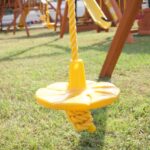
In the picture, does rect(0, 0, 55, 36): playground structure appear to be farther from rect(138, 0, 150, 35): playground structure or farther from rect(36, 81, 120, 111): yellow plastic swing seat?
rect(36, 81, 120, 111): yellow plastic swing seat

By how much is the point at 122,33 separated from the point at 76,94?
127 centimetres

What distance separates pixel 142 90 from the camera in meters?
2.21

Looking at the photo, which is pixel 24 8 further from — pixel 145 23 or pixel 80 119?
pixel 80 119

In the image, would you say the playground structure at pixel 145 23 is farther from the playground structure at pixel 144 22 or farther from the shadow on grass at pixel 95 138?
the shadow on grass at pixel 95 138

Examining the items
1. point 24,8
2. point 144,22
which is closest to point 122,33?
point 144,22

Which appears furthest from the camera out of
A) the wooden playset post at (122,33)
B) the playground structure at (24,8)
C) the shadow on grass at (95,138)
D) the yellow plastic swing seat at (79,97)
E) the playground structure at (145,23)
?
the playground structure at (24,8)

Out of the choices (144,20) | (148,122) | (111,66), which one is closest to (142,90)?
(111,66)

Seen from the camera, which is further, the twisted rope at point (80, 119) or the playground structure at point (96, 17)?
the playground structure at point (96, 17)

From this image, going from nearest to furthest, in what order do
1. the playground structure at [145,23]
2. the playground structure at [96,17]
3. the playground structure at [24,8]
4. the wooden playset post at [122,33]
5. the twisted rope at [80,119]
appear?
→ the twisted rope at [80,119]
the wooden playset post at [122,33]
the playground structure at [96,17]
the playground structure at [145,23]
the playground structure at [24,8]

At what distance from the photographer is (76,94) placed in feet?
3.81

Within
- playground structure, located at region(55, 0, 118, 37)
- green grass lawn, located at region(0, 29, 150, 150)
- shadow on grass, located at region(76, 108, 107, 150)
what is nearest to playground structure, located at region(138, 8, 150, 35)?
playground structure, located at region(55, 0, 118, 37)

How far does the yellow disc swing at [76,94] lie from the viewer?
3.60ft

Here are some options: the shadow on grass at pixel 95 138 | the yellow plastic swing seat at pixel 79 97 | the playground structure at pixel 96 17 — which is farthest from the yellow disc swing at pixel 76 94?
the playground structure at pixel 96 17

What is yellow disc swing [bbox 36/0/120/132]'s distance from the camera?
1097mm
